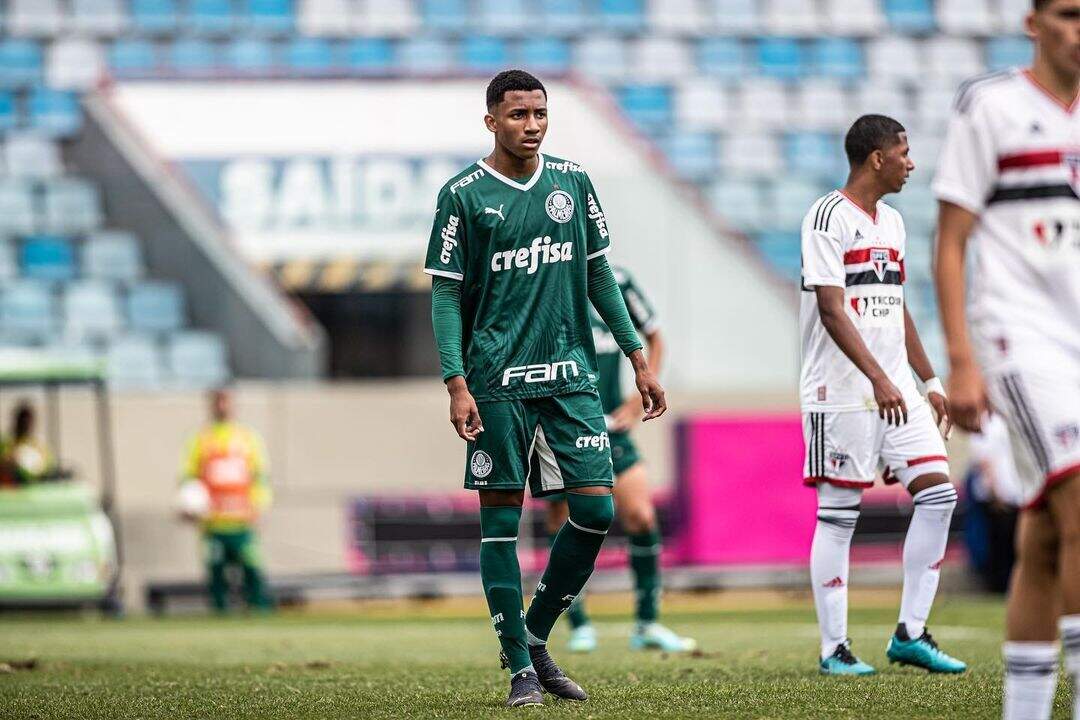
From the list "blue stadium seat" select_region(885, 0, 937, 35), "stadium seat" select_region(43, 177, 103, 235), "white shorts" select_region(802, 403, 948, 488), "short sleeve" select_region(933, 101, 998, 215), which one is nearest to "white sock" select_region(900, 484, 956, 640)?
"white shorts" select_region(802, 403, 948, 488)

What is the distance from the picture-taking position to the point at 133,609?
59.3ft

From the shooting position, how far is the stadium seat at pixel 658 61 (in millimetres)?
25719

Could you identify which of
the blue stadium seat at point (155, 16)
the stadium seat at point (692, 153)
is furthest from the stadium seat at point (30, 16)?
the stadium seat at point (692, 153)

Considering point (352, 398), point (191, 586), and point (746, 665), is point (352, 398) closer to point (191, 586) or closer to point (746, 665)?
point (191, 586)

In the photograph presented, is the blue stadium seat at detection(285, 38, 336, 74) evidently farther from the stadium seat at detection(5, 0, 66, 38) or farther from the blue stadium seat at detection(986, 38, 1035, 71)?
the blue stadium seat at detection(986, 38, 1035, 71)

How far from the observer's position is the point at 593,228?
674 centimetres

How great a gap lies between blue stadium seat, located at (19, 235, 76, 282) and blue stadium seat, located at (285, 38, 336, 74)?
4.30 meters

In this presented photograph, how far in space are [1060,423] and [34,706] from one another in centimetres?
404

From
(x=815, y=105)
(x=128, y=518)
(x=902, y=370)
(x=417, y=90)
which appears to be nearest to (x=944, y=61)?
(x=815, y=105)

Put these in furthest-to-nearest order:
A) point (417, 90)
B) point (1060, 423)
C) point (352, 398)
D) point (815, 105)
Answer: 1. point (815, 105)
2. point (417, 90)
3. point (352, 398)
4. point (1060, 423)

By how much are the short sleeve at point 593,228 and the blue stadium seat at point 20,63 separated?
60.9 feet

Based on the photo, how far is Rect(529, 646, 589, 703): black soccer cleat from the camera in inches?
260

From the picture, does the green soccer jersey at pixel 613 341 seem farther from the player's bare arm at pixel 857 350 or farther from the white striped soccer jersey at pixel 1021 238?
the white striped soccer jersey at pixel 1021 238

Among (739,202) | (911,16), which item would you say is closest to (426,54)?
(739,202)
